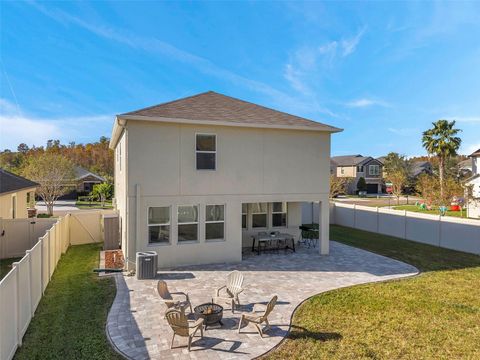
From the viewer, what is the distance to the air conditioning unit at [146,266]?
10832 mm

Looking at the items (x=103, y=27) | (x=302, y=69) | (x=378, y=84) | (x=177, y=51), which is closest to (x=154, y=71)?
(x=177, y=51)

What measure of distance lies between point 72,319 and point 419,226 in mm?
18554

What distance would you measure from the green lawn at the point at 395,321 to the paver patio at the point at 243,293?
1.73 feet

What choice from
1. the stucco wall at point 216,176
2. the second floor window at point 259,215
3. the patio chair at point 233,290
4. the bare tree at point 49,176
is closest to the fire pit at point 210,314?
the patio chair at point 233,290

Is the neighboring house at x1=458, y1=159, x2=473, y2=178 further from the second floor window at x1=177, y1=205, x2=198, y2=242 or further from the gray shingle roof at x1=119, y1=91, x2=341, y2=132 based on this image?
the second floor window at x1=177, y1=205, x2=198, y2=242

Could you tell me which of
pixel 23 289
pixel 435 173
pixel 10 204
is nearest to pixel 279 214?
pixel 23 289

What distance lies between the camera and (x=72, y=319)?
25.4 feet

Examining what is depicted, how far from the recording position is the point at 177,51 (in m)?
20.3

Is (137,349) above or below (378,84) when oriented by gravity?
below

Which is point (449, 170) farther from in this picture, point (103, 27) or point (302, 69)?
point (103, 27)

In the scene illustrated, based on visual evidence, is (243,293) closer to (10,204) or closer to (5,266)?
(5,266)

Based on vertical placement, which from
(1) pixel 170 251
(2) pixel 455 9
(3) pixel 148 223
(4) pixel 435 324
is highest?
(2) pixel 455 9

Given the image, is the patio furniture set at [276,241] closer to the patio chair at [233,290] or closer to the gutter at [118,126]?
the patio chair at [233,290]

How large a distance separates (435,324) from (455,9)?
12.6 m
